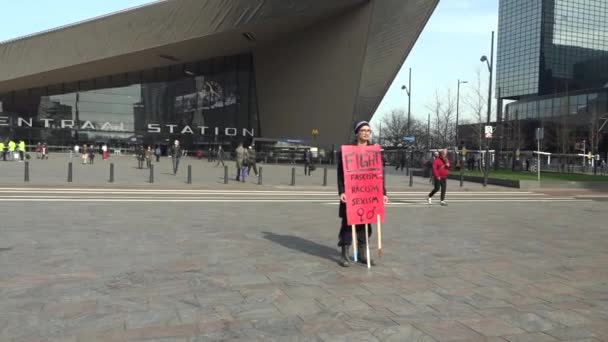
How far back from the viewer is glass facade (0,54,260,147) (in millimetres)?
53094

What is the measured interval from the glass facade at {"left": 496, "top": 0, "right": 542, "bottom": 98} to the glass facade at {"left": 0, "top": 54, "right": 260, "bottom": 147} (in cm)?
5514

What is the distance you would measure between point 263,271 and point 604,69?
114488 mm

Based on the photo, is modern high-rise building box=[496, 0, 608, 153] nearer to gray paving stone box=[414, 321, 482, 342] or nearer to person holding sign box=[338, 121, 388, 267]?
person holding sign box=[338, 121, 388, 267]

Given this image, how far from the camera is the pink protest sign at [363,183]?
629 cm

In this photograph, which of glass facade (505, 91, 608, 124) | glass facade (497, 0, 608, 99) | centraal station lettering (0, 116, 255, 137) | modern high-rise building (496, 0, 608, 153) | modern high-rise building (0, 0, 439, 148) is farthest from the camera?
glass facade (497, 0, 608, 99)

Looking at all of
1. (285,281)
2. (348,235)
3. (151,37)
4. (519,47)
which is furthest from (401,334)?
(519,47)

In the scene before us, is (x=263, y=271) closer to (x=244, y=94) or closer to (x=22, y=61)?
(x=244, y=94)

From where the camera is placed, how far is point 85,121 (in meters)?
52.8

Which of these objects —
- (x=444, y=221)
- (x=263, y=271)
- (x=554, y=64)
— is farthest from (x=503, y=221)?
(x=554, y=64)

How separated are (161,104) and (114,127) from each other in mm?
5614

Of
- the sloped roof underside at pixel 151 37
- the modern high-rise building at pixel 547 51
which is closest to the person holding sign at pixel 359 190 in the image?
the sloped roof underside at pixel 151 37

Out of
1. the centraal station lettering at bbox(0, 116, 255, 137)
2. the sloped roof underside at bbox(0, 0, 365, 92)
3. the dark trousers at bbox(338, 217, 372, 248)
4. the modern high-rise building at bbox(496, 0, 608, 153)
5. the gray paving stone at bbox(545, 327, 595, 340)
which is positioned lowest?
the gray paving stone at bbox(545, 327, 595, 340)

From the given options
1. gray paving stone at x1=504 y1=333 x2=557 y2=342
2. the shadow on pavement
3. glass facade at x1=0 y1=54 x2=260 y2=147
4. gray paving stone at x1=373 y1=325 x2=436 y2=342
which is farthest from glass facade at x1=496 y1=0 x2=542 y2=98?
gray paving stone at x1=373 y1=325 x2=436 y2=342

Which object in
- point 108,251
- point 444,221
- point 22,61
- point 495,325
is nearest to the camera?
point 495,325
